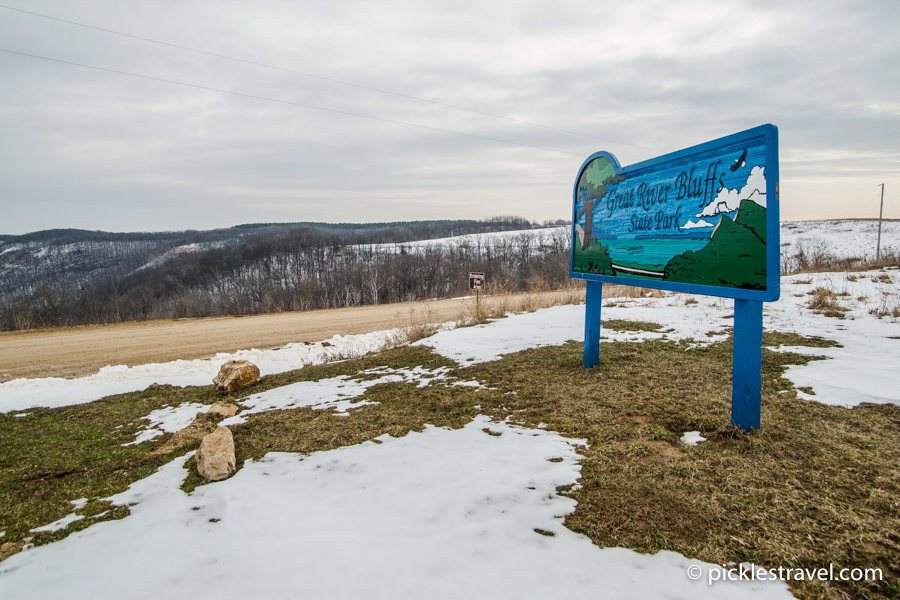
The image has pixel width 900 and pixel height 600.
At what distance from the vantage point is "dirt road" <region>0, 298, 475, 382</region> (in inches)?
471

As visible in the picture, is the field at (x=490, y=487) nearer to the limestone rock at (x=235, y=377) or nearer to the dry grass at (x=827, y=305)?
the limestone rock at (x=235, y=377)

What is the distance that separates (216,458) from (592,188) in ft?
16.5

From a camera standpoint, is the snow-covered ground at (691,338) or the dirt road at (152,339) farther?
the dirt road at (152,339)

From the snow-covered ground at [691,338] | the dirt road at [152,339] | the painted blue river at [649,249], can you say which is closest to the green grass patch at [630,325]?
the snow-covered ground at [691,338]

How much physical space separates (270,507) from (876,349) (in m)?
6.89

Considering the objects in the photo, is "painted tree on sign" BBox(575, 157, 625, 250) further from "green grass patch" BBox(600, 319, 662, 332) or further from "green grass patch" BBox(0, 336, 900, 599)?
"green grass patch" BBox(600, 319, 662, 332)

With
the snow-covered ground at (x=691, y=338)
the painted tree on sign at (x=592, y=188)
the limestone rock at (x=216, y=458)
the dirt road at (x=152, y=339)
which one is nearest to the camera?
the limestone rock at (x=216, y=458)

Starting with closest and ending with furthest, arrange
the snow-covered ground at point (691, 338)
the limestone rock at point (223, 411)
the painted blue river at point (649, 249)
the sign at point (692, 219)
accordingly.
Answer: the sign at point (692, 219) < the painted blue river at point (649, 249) < the snow-covered ground at point (691, 338) < the limestone rock at point (223, 411)

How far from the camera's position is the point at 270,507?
2672mm

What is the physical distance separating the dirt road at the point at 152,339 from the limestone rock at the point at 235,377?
554cm

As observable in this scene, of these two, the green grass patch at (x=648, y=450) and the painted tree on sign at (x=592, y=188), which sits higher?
the painted tree on sign at (x=592, y=188)

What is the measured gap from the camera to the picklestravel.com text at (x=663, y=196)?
3.52m

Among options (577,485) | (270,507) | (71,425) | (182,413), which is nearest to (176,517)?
(270,507)

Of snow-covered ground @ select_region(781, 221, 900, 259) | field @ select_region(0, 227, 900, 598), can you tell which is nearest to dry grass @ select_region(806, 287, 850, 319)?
field @ select_region(0, 227, 900, 598)
